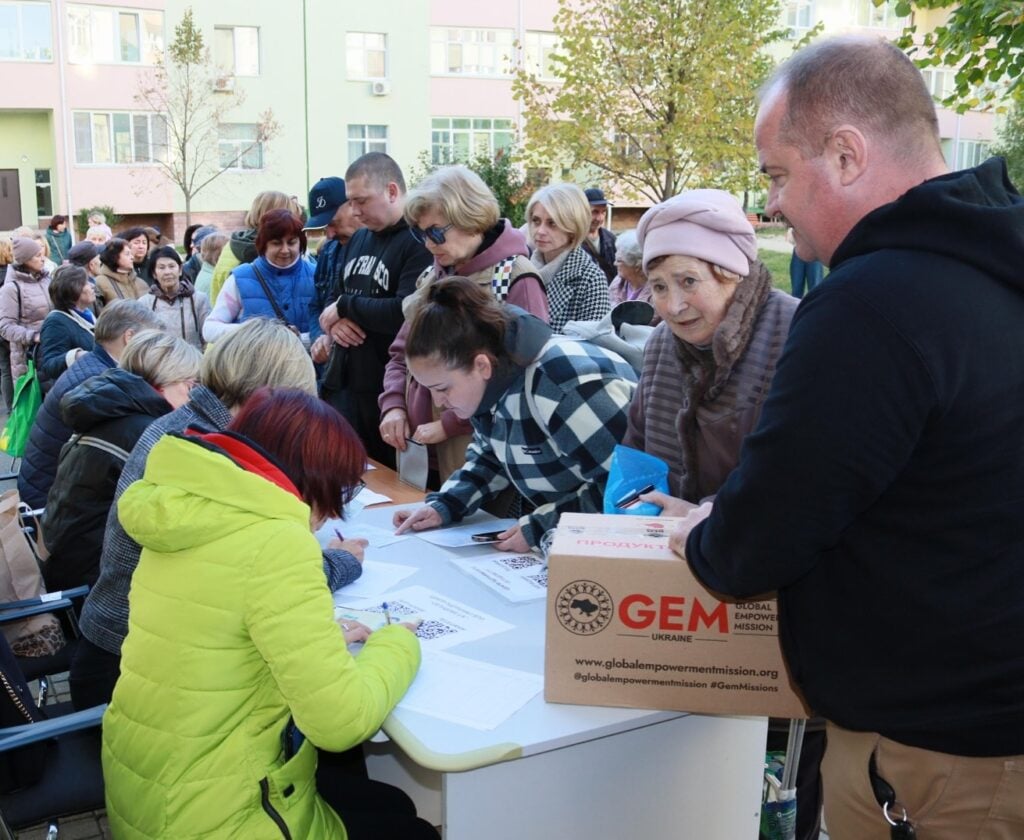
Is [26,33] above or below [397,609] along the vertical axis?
above

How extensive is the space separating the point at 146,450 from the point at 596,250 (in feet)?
14.0

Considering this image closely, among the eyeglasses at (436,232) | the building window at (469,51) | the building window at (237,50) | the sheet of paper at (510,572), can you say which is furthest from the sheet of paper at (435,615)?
Answer: the building window at (469,51)

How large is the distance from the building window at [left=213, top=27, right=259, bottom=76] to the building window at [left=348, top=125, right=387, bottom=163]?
266 cm

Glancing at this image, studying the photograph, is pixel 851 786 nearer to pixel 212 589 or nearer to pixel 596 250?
pixel 212 589

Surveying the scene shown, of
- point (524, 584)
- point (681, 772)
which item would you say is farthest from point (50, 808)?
point (681, 772)

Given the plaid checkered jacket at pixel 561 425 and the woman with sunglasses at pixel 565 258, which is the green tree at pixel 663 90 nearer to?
the woman with sunglasses at pixel 565 258

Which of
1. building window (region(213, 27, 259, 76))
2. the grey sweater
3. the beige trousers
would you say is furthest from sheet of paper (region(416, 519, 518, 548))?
building window (region(213, 27, 259, 76))

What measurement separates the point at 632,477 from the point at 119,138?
24.6 meters

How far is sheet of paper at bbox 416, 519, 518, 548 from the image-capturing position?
2.64 metres

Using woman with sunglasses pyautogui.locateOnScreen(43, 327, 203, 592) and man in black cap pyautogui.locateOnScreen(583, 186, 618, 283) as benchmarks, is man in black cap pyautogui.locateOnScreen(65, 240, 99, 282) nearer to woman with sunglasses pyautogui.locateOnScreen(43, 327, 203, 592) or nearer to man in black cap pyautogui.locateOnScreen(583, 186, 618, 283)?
man in black cap pyautogui.locateOnScreen(583, 186, 618, 283)

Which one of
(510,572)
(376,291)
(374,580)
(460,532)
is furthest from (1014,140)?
(374,580)

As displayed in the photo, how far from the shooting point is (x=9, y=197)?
77.4 ft

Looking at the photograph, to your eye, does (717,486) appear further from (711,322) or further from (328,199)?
(328,199)

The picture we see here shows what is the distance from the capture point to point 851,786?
140 centimetres
